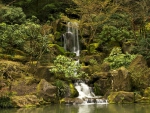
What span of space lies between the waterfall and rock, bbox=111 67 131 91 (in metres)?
9.09

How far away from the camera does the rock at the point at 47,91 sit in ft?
61.6

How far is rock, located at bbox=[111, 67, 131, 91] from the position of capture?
66.4ft

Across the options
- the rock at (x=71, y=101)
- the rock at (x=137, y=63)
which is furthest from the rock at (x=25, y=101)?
the rock at (x=137, y=63)

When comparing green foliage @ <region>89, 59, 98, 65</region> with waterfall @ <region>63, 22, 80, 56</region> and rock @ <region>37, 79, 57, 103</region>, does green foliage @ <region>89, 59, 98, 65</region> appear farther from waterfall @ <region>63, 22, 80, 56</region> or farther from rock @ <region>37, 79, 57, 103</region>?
rock @ <region>37, 79, 57, 103</region>

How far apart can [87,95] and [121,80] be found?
8.93 ft

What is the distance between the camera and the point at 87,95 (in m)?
21.5

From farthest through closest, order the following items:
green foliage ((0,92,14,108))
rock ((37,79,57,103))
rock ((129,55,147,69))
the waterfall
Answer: the waterfall < rock ((129,55,147,69)) < rock ((37,79,57,103)) < green foliage ((0,92,14,108))

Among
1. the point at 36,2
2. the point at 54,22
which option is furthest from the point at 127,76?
the point at 36,2

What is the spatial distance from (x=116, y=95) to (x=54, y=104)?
154 inches

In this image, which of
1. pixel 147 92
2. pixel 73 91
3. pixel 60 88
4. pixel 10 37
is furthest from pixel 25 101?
pixel 147 92

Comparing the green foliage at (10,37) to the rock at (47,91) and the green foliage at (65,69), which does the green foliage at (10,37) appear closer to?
the green foliage at (65,69)

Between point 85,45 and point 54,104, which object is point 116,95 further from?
point 85,45

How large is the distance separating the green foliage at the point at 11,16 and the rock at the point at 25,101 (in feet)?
38.0

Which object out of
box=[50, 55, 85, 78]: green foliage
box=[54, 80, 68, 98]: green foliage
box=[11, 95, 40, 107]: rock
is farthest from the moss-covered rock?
box=[11, 95, 40, 107]: rock
